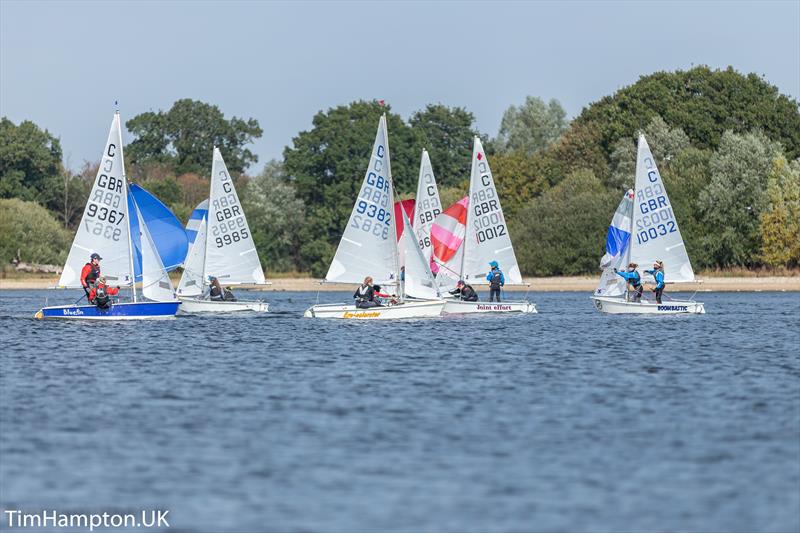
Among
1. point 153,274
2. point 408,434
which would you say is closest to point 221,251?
point 153,274

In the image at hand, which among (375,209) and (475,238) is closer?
(375,209)

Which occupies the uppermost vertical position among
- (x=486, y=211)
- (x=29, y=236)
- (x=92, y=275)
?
(x=29, y=236)

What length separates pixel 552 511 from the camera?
1772 cm

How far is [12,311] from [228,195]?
1435cm

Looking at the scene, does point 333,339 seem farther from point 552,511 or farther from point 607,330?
point 552,511

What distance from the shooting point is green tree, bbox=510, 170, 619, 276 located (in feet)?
327

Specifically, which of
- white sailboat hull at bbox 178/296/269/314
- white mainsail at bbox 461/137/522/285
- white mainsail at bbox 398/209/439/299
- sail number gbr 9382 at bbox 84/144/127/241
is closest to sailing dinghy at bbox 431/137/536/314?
white mainsail at bbox 461/137/522/285

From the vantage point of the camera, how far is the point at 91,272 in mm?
48250

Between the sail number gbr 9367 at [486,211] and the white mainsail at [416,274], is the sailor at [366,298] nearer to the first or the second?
the white mainsail at [416,274]

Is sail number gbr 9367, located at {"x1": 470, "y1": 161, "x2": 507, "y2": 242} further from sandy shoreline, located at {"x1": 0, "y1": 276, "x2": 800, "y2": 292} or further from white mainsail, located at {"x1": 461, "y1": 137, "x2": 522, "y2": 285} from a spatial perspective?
sandy shoreline, located at {"x1": 0, "y1": 276, "x2": 800, "y2": 292}

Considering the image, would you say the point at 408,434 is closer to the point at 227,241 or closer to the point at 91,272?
the point at 91,272

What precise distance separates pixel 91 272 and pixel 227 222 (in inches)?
547

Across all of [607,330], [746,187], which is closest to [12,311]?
[607,330]

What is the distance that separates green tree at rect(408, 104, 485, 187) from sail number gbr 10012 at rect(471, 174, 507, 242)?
256ft
